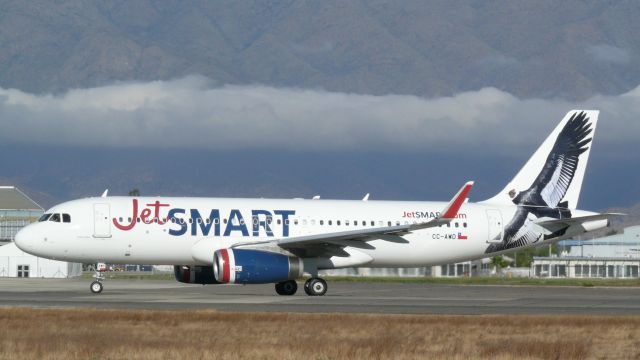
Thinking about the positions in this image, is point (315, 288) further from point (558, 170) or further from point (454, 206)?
point (558, 170)

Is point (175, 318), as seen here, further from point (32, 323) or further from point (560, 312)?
point (560, 312)

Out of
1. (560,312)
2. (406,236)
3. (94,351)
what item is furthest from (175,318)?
(406,236)

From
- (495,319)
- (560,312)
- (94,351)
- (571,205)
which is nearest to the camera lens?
(94,351)

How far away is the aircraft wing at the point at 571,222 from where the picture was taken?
5106cm

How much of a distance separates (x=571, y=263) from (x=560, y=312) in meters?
80.7

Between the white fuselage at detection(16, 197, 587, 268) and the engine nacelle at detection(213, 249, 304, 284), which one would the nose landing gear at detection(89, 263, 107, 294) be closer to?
the white fuselage at detection(16, 197, 587, 268)

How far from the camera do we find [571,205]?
54031 mm

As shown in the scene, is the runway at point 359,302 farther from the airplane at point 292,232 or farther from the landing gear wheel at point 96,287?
the airplane at point 292,232

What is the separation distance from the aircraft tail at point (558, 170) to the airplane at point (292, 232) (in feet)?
0.21

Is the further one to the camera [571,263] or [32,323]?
[571,263]

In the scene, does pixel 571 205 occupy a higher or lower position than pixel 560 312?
higher

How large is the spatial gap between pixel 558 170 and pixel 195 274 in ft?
55.2

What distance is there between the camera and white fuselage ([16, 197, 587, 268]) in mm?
46562

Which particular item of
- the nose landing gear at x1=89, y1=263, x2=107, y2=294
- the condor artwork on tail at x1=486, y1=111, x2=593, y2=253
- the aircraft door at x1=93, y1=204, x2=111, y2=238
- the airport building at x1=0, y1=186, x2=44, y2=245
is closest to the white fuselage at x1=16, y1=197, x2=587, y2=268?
the aircraft door at x1=93, y1=204, x2=111, y2=238
